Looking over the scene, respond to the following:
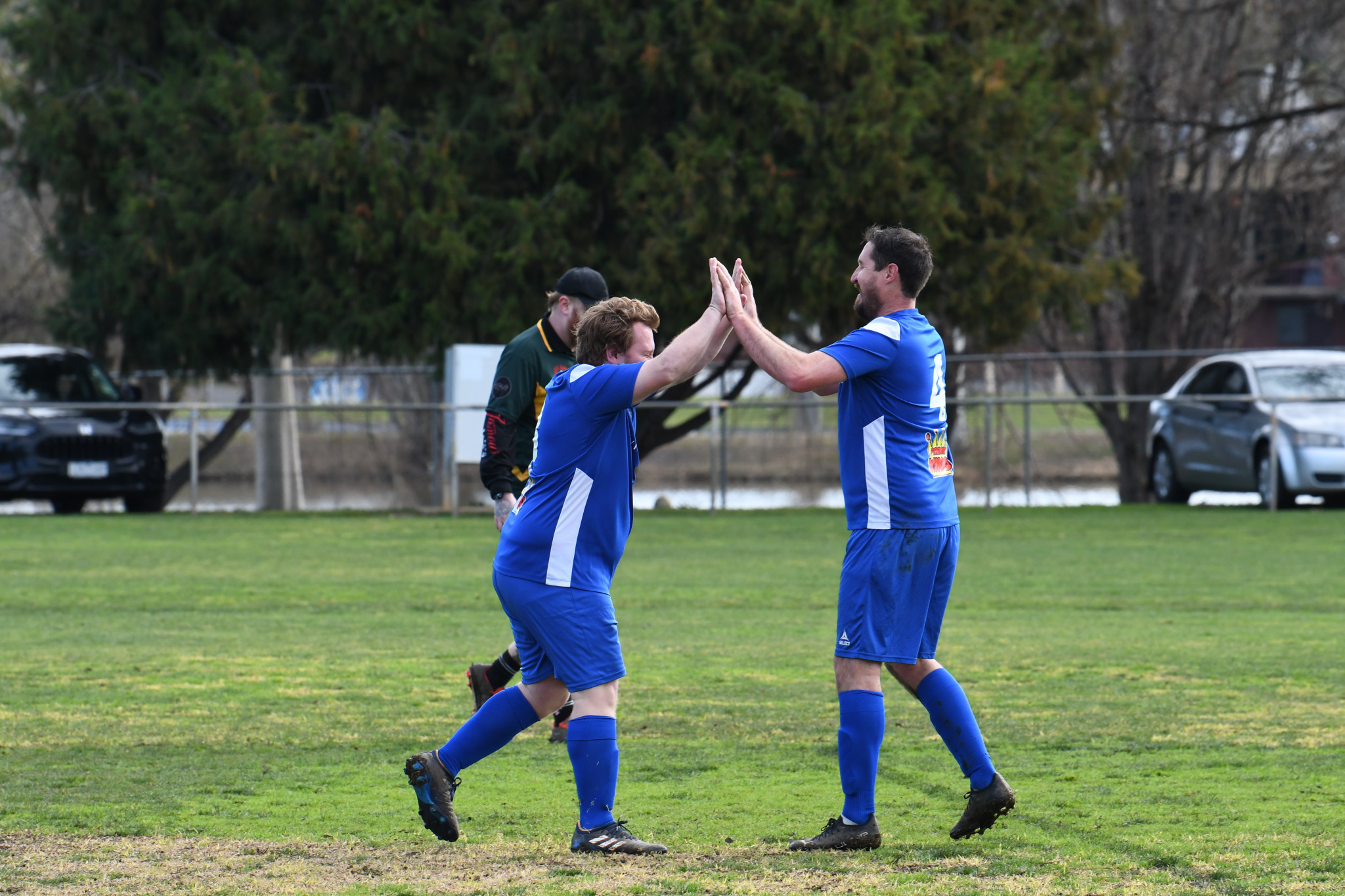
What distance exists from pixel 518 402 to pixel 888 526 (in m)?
2.39

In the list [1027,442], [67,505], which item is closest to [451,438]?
[67,505]

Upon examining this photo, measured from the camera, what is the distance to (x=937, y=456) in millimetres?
5520

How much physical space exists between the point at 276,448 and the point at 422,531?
10303 mm

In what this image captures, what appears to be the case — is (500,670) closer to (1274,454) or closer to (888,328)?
(888,328)

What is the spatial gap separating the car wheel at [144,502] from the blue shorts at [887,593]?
678 inches

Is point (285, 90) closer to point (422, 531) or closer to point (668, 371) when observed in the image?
point (422, 531)

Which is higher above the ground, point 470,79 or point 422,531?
point 470,79

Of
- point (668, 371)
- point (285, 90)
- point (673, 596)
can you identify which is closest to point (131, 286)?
point (285, 90)

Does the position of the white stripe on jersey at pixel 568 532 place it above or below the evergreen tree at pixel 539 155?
below

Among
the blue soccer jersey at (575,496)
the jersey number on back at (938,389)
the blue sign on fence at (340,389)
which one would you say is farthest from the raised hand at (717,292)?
the blue sign on fence at (340,389)

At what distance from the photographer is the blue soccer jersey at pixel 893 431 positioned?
17.5 ft

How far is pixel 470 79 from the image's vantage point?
74.3 feet

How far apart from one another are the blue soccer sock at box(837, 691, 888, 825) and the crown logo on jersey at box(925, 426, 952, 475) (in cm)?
73

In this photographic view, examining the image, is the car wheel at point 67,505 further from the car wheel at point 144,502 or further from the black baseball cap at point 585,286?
the black baseball cap at point 585,286
